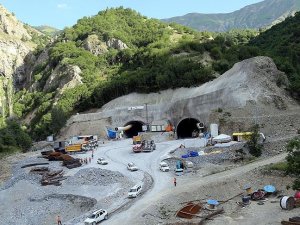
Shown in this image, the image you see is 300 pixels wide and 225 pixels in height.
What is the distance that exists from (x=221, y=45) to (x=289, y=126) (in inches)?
2671

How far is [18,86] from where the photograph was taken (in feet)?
592

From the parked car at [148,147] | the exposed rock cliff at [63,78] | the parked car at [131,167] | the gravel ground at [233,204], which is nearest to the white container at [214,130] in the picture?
the parked car at [148,147]

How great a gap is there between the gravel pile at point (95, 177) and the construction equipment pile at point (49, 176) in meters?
1.27

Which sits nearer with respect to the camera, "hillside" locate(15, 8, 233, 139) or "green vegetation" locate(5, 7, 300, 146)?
"green vegetation" locate(5, 7, 300, 146)

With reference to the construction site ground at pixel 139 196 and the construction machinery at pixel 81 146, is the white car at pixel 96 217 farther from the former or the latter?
the construction machinery at pixel 81 146

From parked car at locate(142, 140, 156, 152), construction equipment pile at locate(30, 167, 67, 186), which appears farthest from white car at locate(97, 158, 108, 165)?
parked car at locate(142, 140, 156, 152)

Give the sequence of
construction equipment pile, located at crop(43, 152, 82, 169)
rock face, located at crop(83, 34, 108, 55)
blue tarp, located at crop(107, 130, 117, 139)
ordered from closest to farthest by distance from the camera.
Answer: construction equipment pile, located at crop(43, 152, 82, 169) < blue tarp, located at crop(107, 130, 117, 139) < rock face, located at crop(83, 34, 108, 55)

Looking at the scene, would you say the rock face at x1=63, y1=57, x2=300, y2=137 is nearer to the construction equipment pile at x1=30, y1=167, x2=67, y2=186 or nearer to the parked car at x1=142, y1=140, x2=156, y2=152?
the parked car at x1=142, y1=140, x2=156, y2=152

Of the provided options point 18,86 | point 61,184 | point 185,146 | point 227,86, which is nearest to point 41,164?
point 61,184

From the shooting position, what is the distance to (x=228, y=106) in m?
78.4

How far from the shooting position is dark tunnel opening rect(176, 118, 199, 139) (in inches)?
3590

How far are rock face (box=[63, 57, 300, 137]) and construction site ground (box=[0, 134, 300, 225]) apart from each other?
14.2 m

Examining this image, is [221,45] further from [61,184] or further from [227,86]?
[61,184]

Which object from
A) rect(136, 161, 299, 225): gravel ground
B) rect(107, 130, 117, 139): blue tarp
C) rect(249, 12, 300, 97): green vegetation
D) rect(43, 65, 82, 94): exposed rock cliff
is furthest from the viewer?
rect(43, 65, 82, 94): exposed rock cliff
